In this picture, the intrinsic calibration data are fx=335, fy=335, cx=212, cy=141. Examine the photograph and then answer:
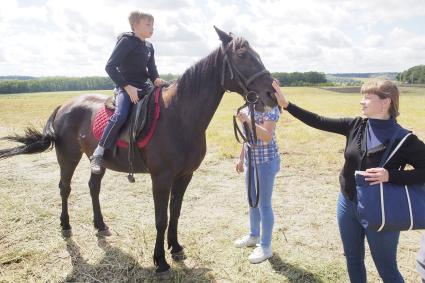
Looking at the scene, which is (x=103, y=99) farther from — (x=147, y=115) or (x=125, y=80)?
(x=147, y=115)

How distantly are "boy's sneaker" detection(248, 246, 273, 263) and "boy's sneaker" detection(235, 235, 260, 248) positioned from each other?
0.30 metres

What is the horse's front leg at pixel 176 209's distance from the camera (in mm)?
4298

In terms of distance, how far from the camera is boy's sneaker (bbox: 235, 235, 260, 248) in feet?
14.9

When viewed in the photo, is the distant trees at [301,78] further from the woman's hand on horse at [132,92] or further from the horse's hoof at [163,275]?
the horse's hoof at [163,275]

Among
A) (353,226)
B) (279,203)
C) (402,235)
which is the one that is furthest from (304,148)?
(353,226)

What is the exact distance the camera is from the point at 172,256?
4438 mm

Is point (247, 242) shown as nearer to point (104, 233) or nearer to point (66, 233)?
point (104, 233)

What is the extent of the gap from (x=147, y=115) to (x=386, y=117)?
8.21 feet

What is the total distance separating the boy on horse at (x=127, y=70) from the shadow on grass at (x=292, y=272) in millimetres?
2503

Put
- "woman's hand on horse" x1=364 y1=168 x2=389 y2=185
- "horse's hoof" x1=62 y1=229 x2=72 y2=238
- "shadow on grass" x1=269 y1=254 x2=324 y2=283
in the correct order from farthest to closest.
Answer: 1. "horse's hoof" x1=62 y1=229 x2=72 y2=238
2. "shadow on grass" x1=269 y1=254 x2=324 y2=283
3. "woman's hand on horse" x1=364 y1=168 x2=389 y2=185

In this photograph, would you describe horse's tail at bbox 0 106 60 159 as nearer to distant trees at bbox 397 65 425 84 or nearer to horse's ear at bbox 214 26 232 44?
horse's ear at bbox 214 26 232 44

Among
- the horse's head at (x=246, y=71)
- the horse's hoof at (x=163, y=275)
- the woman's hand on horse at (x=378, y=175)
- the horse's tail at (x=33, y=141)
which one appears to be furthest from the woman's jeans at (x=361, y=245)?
the horse's tail at (x=33, y=141)

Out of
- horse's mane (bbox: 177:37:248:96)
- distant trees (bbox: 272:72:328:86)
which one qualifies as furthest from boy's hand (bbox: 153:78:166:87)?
distant trees (bbox: 272:72:328:86)

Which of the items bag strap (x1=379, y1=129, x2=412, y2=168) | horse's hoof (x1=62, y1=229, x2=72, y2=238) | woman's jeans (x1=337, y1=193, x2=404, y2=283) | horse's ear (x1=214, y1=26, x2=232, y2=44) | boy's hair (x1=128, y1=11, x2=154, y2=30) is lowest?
horse's hoof (x1=62, y1=229, x2=72, y2=238)
